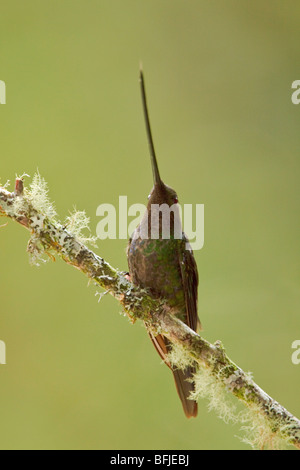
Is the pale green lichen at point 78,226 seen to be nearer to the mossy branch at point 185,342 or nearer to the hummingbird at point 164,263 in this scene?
the mossy branch at point 185,342

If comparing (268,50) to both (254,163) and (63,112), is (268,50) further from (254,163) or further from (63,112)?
(63,112)

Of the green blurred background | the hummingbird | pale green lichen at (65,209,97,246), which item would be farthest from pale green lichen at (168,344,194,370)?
the green blurred background

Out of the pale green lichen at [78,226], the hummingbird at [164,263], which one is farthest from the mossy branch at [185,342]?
the hummingbird at [164,263]

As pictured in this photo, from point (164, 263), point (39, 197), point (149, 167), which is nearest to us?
point (39, 197)

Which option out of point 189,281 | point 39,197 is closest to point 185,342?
point 189,281

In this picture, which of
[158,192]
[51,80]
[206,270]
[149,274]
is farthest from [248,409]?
[51,80]

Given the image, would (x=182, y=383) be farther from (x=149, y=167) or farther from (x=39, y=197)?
(x=149, y=167)
